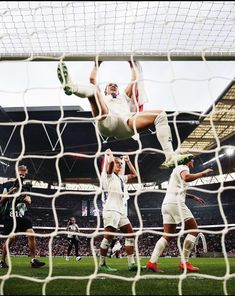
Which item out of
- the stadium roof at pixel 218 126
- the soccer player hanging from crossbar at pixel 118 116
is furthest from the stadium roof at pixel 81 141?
the soccer player hanging from crossbar at pixel 118 116

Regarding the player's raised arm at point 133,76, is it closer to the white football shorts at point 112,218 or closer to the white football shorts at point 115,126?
the white football shorts at point 115,126

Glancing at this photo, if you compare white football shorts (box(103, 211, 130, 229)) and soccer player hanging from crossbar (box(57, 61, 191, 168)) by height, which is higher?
soccer player hanging from crossbar (box(57, 61, 191, 168))

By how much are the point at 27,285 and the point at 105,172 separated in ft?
7.61

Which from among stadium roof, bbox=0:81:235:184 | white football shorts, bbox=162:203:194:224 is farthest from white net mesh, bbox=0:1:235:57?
stadium roof, bbox=0:81:235:184

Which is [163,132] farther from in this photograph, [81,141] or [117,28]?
[81,141]

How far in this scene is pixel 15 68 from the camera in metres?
4.18

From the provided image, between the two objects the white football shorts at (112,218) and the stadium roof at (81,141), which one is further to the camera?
the stadium roof at (81,141)

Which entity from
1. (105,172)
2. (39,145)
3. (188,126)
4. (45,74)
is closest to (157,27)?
(45,74)

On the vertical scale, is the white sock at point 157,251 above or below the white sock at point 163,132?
below

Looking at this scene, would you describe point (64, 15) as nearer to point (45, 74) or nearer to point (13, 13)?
point (13, 13)

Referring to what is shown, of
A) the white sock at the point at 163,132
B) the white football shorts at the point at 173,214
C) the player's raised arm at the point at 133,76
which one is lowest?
the white football shorts at the point at 173,214

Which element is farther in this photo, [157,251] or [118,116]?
[157,251]

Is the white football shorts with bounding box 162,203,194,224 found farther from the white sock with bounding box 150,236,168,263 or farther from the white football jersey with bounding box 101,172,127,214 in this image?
the white football jersey with bounding box 101,172,127,214

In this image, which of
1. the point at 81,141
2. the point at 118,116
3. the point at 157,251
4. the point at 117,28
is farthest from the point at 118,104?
the point at 81,141
